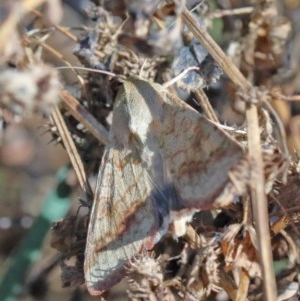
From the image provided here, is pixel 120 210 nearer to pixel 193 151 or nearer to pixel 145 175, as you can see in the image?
pixel 145 175

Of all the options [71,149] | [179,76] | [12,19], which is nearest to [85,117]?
[71,149]

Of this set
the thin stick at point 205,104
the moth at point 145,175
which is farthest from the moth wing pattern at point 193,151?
the thin stick at point 205,104

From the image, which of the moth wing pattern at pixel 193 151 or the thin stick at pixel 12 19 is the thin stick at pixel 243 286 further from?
the thin stick at pixel 12 19

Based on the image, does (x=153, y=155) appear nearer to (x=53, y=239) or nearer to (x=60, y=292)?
(x=53, y=239)

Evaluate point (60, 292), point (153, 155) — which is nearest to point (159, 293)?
point (153, 155)

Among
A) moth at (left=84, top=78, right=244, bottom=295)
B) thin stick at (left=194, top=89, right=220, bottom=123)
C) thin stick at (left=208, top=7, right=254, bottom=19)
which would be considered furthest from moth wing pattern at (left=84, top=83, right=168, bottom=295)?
thin stick at (left=208, top=7, right=254, bottom=19)

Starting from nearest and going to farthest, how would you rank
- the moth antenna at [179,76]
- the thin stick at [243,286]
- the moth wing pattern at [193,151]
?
the moth wing pattern at [193,151] < the thin stick at [243,286] < the moth antenna at [179,76]
